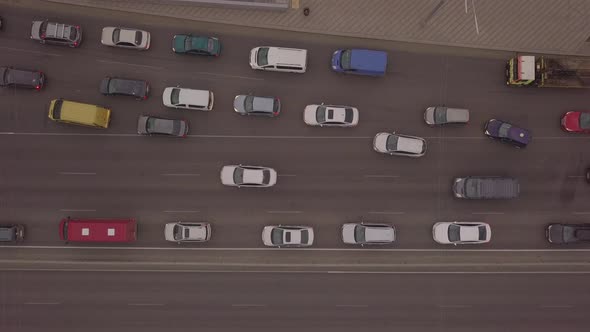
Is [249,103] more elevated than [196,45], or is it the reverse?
[196,45]

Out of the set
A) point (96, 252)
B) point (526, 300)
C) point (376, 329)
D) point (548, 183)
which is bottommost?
point (376, 329)

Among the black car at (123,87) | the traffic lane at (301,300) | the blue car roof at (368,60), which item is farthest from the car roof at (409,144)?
the black car at (123,87)

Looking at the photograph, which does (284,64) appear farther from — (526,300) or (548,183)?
(526,300)

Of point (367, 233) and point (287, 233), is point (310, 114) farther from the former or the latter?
point (367, 233)

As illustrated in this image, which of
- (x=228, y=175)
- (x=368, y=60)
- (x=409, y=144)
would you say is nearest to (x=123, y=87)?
(x=228, y=175)

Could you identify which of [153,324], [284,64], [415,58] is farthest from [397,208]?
[153,324]
